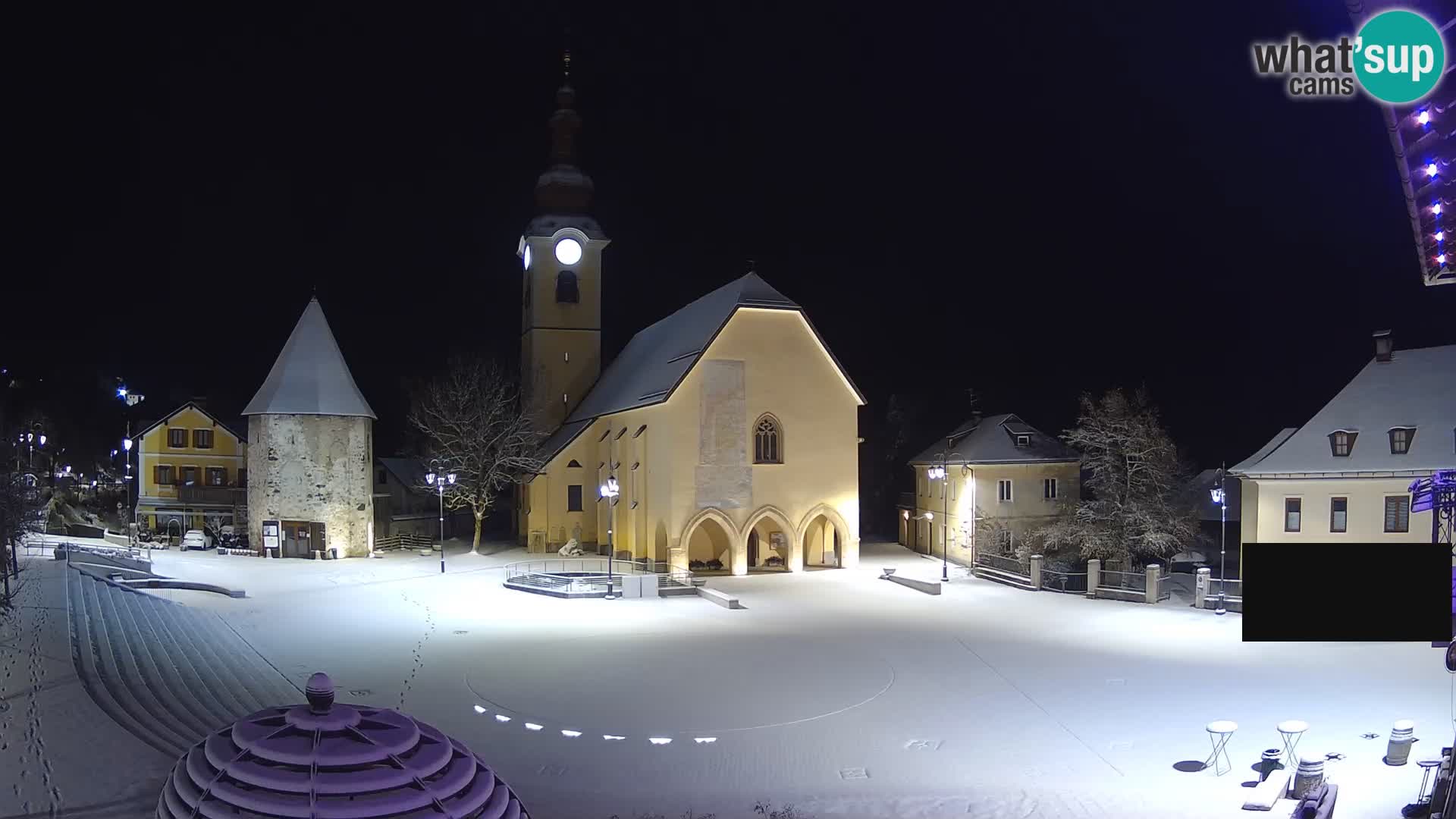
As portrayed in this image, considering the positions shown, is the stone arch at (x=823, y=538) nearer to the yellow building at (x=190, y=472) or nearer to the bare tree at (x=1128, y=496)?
the bare tree at (x=1128, y=496)

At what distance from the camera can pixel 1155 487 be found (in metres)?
31.3

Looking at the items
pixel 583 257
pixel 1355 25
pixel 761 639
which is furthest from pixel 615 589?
pixel 1355 25

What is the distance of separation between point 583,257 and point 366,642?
27938mm

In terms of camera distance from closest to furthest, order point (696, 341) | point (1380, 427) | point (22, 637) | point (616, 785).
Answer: point (616, 785) < point (22, 637) < point (1380, 427) < point (696, 341)

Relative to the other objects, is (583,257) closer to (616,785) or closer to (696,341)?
(696,341)

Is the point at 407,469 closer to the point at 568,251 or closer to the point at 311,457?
the point at 311,457

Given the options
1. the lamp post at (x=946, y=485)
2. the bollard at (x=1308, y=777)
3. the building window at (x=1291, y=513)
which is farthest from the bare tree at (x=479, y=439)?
the bollard at (x=1308, y=777)

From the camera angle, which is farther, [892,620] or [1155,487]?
[1155,487]

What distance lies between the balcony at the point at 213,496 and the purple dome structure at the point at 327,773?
4259 cm

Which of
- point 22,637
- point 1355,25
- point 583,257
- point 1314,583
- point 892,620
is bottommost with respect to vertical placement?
point 892,620

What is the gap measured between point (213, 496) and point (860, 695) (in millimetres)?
37998

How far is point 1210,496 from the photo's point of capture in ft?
149

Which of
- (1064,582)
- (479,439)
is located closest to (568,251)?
(479,439)

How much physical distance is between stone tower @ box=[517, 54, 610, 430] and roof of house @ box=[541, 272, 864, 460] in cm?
151
